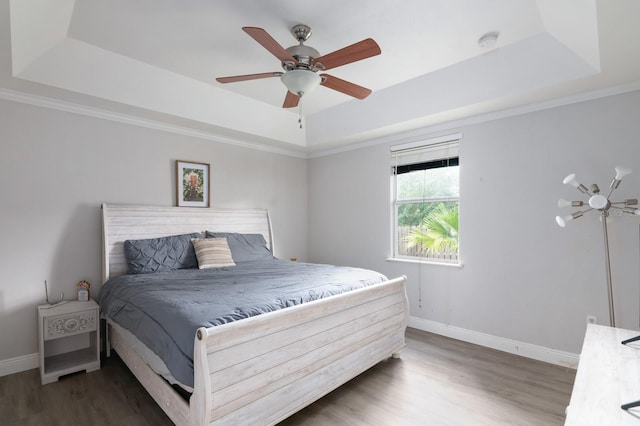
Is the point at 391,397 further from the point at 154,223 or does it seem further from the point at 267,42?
the point at 154,223

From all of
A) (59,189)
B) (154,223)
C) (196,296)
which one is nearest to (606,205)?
(196,296)

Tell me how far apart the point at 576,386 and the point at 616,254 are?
7.31 ft

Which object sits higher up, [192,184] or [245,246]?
[192,184]

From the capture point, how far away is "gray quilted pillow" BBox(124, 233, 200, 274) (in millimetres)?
3188

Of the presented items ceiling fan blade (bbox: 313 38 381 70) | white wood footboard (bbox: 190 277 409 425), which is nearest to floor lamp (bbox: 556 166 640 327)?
white wood footboard (bbox: 190 277 409 425)

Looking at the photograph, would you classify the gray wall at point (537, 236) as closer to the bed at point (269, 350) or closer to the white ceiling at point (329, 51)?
the white ceiling at point (329, 51)

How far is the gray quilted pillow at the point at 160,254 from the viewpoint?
319 cm

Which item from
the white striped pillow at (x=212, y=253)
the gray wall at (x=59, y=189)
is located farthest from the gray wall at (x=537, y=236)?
the gray wall at (x=59, y=189)

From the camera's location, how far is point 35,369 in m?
2.88

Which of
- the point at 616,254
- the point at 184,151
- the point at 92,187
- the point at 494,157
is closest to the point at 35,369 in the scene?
the point at 92,187

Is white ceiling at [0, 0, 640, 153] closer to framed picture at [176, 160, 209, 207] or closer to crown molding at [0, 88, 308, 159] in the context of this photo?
crown molding at [0, 88, 308, 159]

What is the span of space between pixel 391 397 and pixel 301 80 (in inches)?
94.6

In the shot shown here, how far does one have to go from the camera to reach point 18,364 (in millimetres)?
2830

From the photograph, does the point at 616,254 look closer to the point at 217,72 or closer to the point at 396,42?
the point at 396,42
